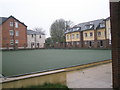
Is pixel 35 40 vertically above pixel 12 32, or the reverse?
pixel 12 32

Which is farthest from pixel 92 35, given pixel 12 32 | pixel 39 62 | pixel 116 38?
pixel 116 38

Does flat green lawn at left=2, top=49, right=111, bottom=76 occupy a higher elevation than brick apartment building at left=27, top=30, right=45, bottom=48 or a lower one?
lower

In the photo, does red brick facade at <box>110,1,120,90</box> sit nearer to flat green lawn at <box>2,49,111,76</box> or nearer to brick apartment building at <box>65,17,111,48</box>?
flat green lawn at <box>2,49,111,76</box>

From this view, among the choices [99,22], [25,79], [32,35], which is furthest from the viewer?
[32,35]

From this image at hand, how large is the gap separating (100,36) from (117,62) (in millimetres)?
22916

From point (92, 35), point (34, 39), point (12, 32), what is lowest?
point (34, 39)

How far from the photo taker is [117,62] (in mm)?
3059

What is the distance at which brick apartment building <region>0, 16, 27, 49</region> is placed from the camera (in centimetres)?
2442

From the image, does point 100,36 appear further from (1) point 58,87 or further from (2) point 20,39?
(1) point 58,87

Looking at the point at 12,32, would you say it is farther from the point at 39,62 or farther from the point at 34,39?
the point at 39,62

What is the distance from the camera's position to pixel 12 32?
84.6 feet

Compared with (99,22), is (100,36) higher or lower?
lower

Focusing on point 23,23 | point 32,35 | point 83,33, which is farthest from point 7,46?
point 83,33

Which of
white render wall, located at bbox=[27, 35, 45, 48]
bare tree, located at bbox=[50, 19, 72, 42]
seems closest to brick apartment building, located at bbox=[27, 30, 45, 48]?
white render wall, located at bbox=[27, 35, 45, 48]
